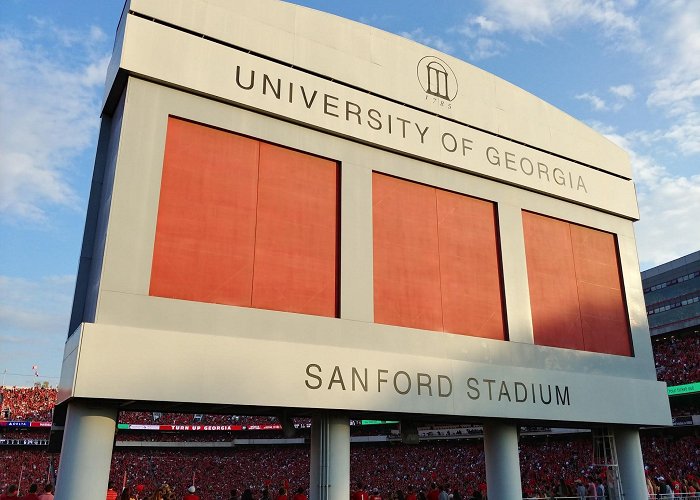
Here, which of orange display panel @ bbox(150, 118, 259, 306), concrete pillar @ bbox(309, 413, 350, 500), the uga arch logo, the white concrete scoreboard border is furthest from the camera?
the uga arch logo

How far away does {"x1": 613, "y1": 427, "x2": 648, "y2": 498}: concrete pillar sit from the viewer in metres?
18.5

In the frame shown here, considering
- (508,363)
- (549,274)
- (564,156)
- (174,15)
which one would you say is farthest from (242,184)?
(564,156)

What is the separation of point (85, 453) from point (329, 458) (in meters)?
5.19

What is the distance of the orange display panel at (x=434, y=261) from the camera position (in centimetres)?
1534

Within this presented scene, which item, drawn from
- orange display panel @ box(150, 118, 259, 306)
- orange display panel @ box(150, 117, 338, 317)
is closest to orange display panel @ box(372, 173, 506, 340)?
orange display panel @ box(150, 117, 338, 317)

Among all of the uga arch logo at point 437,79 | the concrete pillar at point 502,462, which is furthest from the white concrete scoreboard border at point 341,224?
the concrete pillar at point 502,462

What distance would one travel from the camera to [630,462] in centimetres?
1884

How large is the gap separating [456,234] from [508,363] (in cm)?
379

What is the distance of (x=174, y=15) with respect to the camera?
13805mm

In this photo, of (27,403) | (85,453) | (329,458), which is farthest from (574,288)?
(27,403)

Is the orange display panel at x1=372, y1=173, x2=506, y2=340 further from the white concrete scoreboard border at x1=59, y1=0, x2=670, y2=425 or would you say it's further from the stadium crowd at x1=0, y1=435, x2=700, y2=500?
the stadium crowd at x1=0, y1=435, x2=700, y2=500

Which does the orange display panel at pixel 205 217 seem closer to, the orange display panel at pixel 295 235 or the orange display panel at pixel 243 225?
the orange display panel at pixel 243 225

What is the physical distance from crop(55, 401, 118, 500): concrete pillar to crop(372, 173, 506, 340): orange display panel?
6.59m

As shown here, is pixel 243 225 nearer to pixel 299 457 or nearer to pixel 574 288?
pixel 574 288
